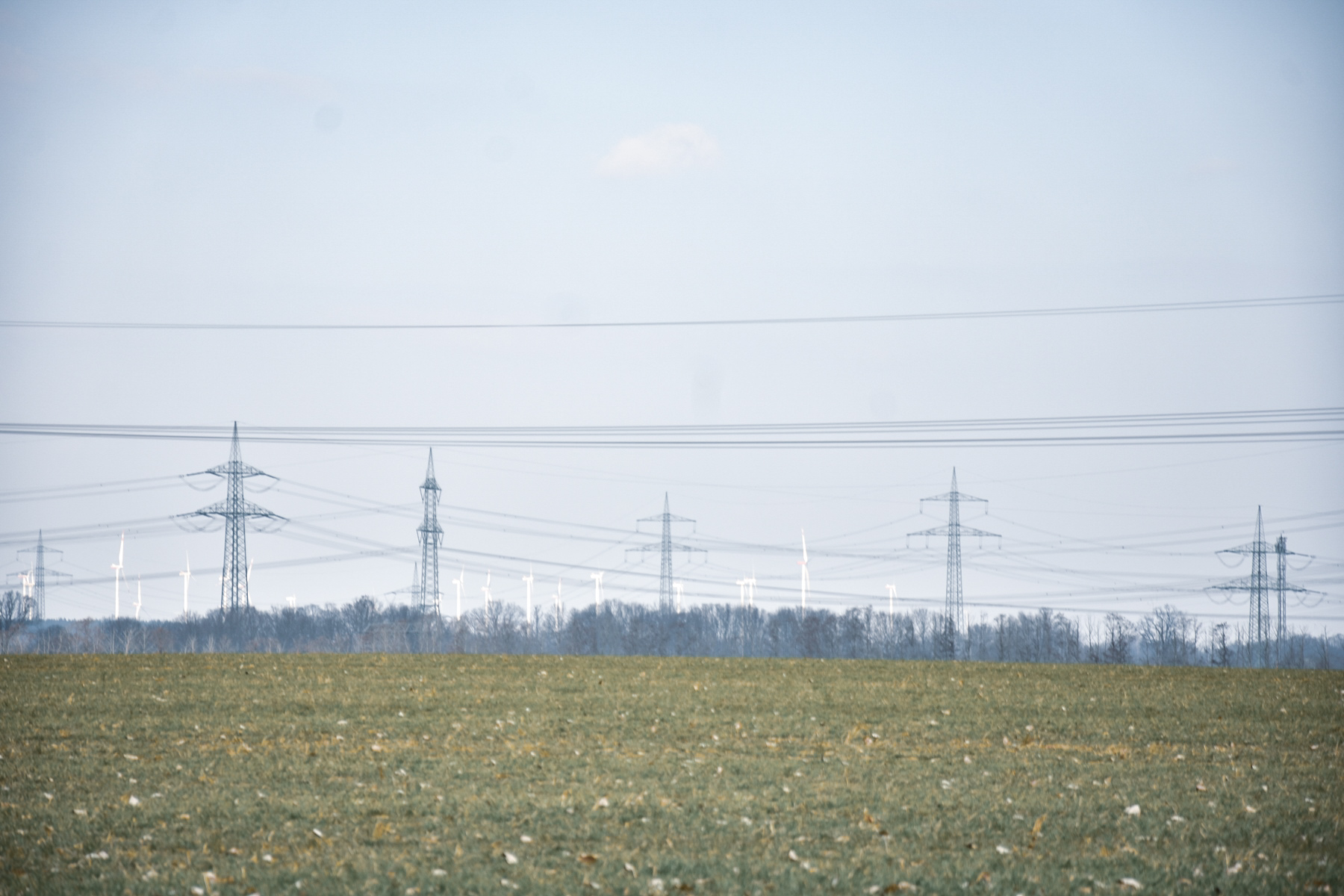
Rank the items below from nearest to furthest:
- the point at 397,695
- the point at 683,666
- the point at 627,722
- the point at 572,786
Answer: the point at 572,786
the point at 627,722
the point at 397,695
the point at 683,666

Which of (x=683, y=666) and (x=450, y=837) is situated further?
(x=683, y=666)

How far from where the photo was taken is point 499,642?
88.4 m

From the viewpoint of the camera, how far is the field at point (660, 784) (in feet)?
30.6

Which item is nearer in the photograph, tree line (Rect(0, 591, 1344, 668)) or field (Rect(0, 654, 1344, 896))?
field (Rect(0, 654, 1344, 896))

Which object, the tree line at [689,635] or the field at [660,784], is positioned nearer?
the field at [660,784]

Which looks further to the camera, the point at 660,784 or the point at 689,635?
the point at 689,635

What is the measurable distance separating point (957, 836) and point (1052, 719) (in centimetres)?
836

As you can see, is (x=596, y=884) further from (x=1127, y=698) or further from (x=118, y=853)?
(x=1127, y=698)

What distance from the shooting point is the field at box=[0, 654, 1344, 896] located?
9312mm

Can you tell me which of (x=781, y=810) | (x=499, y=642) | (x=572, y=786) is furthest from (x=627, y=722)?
(x=499, y=642)

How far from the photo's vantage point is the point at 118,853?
968 cm

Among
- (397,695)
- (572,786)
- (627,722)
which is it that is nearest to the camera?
(572,786)

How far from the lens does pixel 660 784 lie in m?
12.8

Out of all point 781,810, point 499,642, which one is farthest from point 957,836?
point 499,642
